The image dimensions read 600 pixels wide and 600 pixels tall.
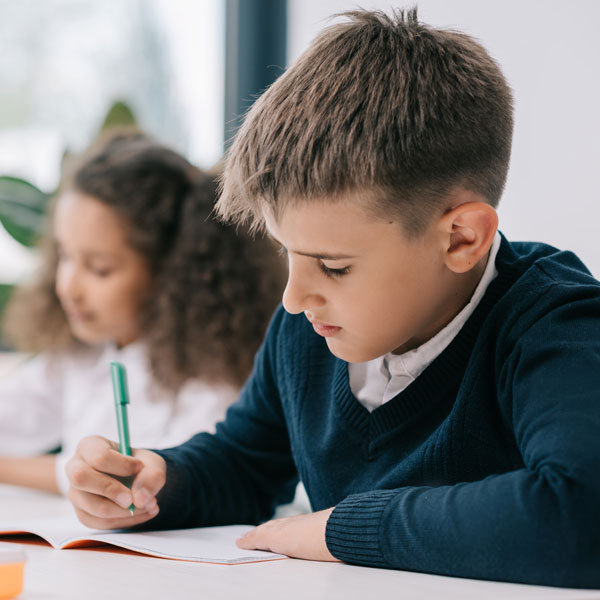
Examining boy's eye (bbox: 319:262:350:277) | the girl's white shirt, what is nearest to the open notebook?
boy's eye (bbox: 319:262:350:277)

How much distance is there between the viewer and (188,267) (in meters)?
1.32

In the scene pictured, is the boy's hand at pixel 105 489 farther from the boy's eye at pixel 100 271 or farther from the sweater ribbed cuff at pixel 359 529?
the boy's eye at pixel 100 271

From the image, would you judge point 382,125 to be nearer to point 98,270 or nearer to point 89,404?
point 98,270

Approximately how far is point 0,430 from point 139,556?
84 cm

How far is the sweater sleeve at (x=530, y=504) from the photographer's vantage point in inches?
20.9

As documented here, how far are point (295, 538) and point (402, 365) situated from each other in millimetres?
199

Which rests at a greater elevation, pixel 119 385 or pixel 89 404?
pixel 119 385

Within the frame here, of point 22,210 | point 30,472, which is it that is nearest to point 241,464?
point 30,472

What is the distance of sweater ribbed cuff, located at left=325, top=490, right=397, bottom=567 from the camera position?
1.98ft

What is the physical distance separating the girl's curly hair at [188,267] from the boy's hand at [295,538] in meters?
0.59

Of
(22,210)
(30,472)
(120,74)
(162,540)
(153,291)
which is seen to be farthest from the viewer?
(120,74)

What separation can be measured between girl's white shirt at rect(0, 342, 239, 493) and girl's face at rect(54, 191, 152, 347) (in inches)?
2.6

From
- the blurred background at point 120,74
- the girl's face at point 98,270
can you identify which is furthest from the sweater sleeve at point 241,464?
the blurred background at point 120,74

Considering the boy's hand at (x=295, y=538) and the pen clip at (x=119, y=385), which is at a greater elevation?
the pen clip at (x=119, y=385)
